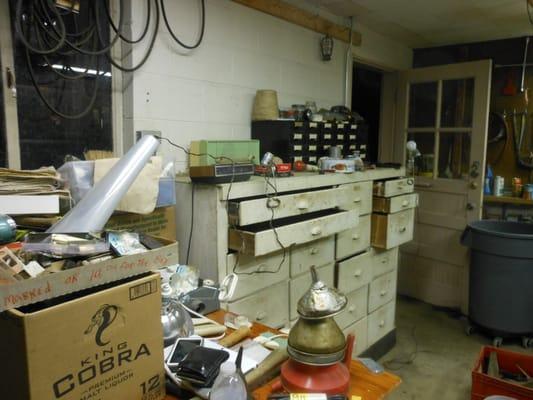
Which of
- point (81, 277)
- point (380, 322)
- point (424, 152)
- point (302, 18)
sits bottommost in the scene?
point (380, 322)

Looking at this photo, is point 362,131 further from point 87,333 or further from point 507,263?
point 87,333

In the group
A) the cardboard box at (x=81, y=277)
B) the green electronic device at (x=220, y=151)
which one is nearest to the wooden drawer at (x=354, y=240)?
the green electronic device at (x=220, y=151)

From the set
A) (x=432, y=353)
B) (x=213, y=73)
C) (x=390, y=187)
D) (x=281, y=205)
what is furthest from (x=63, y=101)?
(x=432, y=353)

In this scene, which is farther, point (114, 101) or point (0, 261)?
point (114, 101)

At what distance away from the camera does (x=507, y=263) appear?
292 centimetres

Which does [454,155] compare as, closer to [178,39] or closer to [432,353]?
[432,353]

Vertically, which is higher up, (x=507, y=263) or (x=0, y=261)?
(x=0, y=261)

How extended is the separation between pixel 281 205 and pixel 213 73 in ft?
2.92

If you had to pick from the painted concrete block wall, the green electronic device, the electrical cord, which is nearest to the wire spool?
the painted concrete block wall

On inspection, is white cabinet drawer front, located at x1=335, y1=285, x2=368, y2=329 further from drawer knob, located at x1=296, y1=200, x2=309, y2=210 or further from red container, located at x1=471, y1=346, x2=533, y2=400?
drawer knob, located at x1=296, y1=200, x2=309, y2=210

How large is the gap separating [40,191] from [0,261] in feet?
1.81

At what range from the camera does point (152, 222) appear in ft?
5.49

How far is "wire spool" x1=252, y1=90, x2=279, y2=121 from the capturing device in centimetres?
235

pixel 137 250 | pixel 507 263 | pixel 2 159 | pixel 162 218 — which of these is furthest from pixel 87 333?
pixel 507 263
